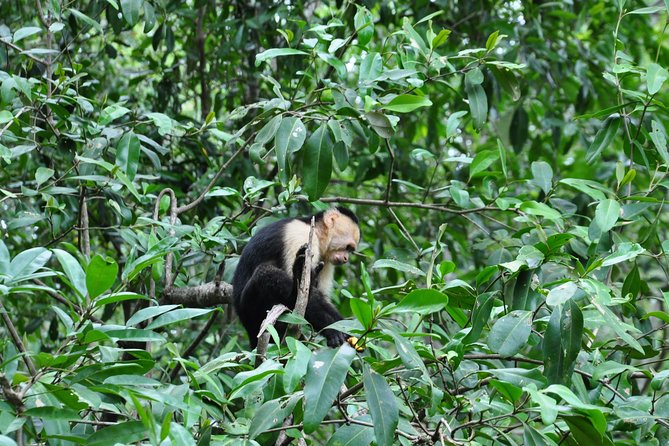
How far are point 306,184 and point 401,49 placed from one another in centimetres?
97

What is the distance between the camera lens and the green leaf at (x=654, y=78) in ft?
9.94

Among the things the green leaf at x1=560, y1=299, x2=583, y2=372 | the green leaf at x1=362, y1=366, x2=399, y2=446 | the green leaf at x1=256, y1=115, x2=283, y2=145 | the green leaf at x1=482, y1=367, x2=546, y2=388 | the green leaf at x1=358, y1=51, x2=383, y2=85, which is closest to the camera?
the green leaf at x1=362, y1=366, x2=399, y2=446

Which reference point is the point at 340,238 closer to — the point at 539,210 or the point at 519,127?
the point at 539,210

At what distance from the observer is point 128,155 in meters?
3.49

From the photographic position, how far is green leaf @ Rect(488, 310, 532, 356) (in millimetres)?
2312

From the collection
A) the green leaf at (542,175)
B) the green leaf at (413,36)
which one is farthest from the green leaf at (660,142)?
the green leaf at (413,36)

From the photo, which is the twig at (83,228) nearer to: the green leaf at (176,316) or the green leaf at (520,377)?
the green leaf at (176,316)

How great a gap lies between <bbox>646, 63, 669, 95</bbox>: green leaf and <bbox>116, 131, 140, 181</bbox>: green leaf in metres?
2.11

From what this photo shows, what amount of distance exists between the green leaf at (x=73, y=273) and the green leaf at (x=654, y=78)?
218 centimetres

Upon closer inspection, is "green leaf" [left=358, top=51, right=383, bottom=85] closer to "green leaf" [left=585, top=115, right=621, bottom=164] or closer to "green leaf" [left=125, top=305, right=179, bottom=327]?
"green leaf" [left=585, top=115, right=621, bottom=164]

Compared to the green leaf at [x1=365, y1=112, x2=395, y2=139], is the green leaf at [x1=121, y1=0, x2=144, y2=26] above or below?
above

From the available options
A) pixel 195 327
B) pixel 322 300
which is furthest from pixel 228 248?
pixel 195 327

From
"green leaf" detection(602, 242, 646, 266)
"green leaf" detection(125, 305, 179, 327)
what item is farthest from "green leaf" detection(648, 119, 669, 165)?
"green leaf" detection(125, 305, 179, 327)

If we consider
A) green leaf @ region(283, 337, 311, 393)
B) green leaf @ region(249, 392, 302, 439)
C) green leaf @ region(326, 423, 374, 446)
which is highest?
green leaf @ region(283, 337, 311, 393)
